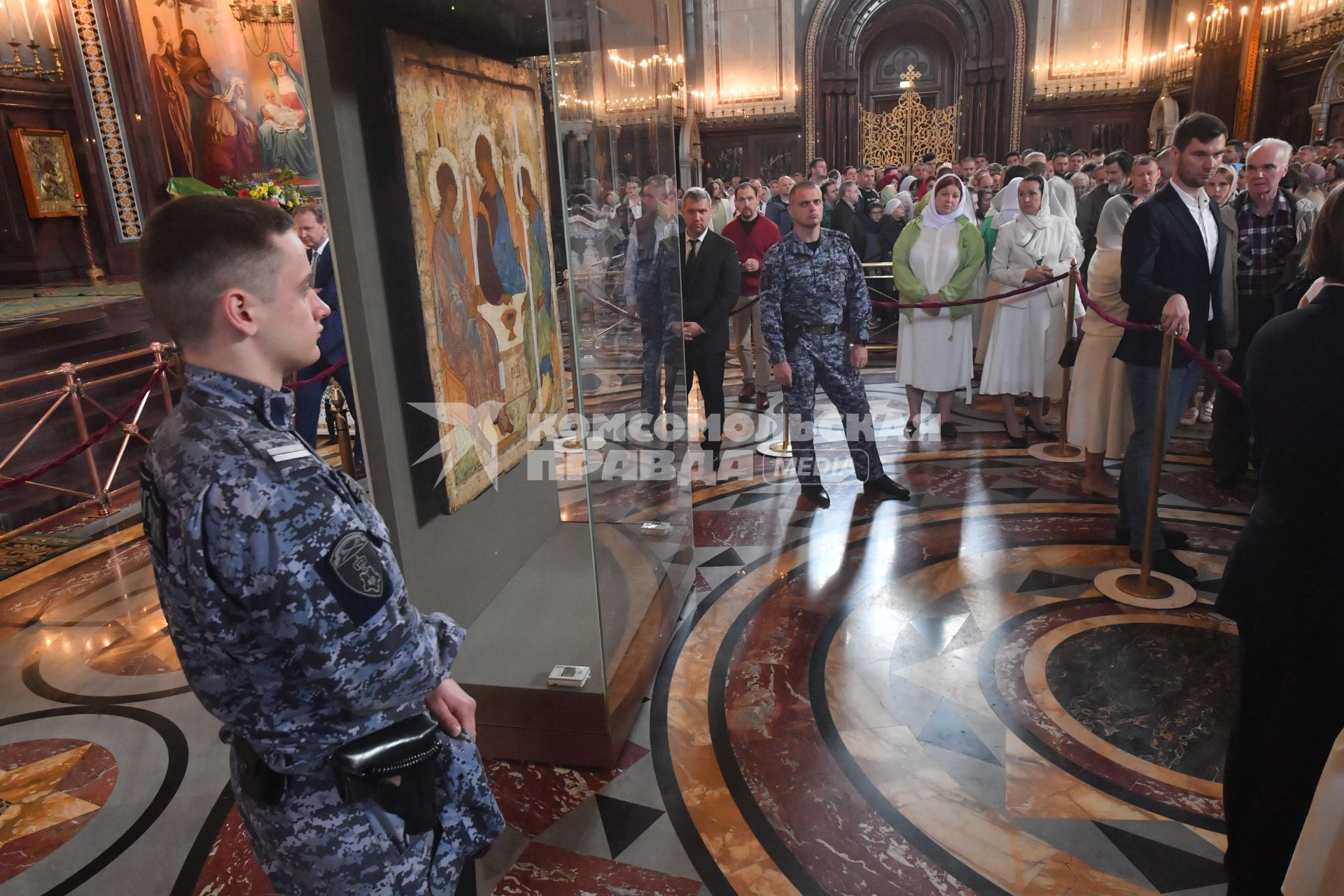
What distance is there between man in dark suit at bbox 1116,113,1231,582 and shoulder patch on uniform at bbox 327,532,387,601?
10.8 feet

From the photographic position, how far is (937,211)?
5457mm

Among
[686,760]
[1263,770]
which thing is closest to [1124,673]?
[1263,770]

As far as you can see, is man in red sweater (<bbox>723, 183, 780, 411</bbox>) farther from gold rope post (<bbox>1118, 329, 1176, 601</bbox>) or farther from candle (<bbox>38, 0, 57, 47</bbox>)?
candle (<bbox>38, 0, 57, 47</bbox>)

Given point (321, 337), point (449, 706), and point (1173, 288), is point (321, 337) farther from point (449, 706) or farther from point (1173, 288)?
point (1173, 288)

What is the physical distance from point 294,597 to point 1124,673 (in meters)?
2.92

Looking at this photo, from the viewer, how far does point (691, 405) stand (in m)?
6.55

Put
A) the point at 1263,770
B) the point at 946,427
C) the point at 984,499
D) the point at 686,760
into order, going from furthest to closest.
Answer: the point at 946,427, the point at 984,499, the point at 686,760, the point at 1263,770

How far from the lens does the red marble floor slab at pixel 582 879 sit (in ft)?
Answer: 6.93

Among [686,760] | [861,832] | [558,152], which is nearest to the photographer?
[558,152]

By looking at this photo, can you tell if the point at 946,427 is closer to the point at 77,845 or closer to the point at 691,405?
the point at 691,405

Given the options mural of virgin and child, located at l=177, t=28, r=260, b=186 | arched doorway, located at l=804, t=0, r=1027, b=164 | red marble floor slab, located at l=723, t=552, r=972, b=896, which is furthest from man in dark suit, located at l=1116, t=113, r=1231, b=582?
arched doorway, located at l=804, t=0, r=1027, b=164

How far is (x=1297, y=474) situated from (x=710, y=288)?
3.72 metres

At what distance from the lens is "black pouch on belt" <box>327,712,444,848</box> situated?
3.87ft

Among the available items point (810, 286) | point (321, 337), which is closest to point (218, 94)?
point (321, 337)
